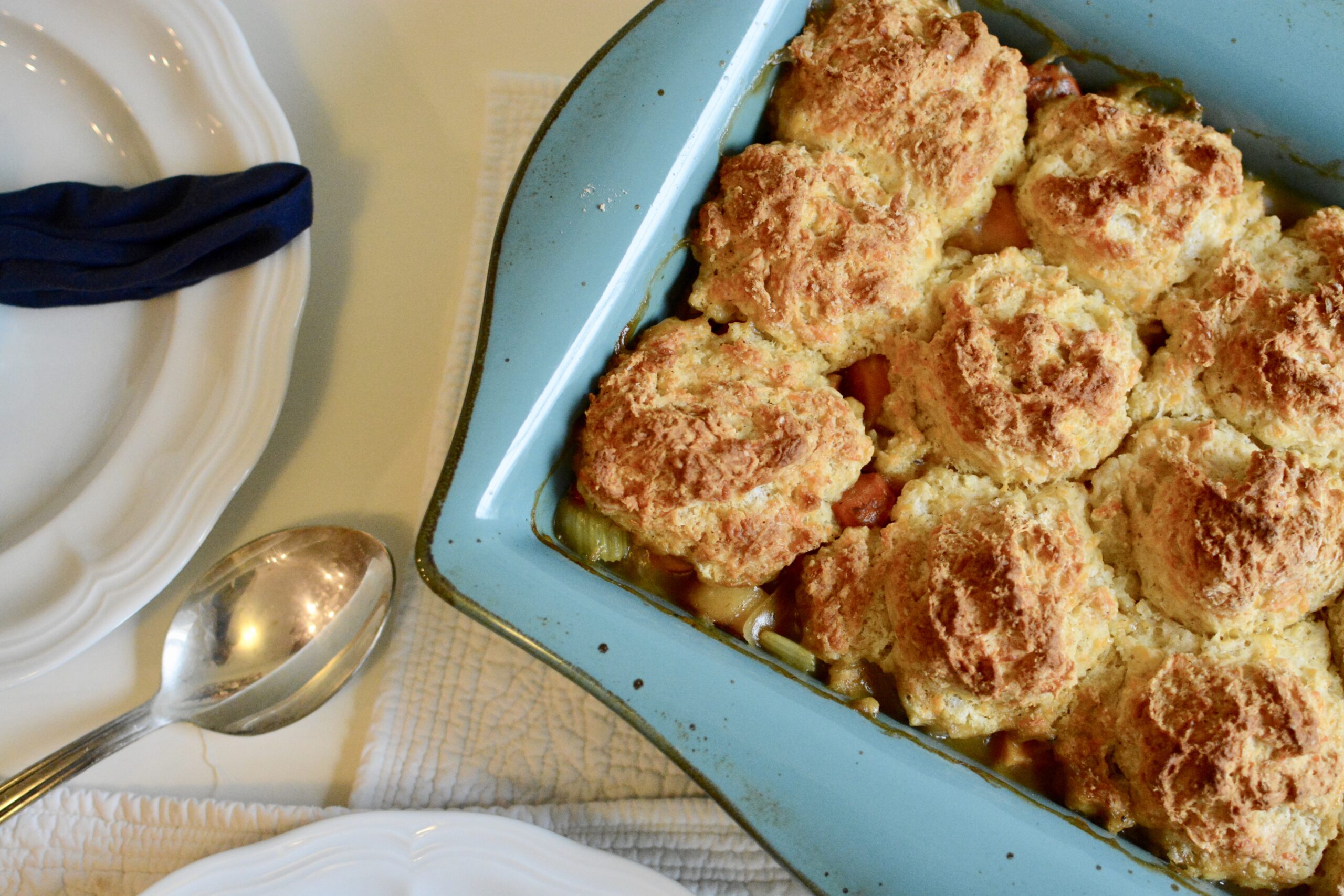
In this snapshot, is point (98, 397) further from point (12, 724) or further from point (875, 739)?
point (875, 739)

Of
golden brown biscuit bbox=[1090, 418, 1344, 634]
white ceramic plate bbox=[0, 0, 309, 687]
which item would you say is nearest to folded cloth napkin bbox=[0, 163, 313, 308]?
white ceramic plate bbox=[0, 0, 309, 687]

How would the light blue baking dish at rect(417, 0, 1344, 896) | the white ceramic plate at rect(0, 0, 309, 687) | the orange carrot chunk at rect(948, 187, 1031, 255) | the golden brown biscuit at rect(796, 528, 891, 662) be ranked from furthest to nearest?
the white ceramic plate at rect(0, 0, 309, 687) → the orange carrot chunk at rect(948, 187, 1031, 255) → the golden brown biscuit at rect(796, 528, 891, 662) → the light blue baking dish at rect(417, 0, 1344, 896)

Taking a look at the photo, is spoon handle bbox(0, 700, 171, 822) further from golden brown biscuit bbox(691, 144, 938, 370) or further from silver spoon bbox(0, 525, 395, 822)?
golden brown biscuit bbox(691, 144, 938, 370)

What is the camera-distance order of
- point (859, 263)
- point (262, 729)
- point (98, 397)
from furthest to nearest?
1. point (98, 397)
2. point (262, 729)
3. point (859, 263)

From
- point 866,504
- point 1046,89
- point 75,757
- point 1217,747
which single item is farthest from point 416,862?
point 1046,89

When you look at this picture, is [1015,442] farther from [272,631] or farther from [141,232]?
[141,232]

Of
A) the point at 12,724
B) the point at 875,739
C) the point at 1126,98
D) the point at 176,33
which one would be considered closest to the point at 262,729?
the point at 12,724
